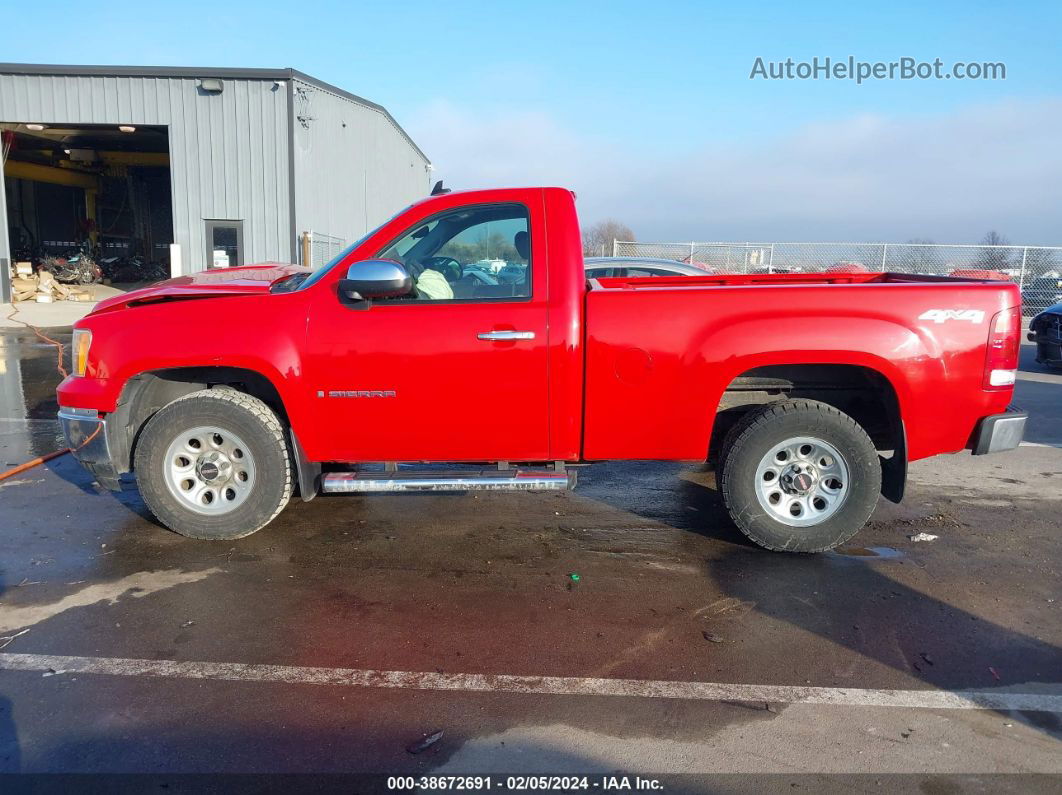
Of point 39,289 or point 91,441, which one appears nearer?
point 91,441

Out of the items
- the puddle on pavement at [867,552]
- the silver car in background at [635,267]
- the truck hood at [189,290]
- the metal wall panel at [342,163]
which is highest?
the metal wall panel at [342,163]

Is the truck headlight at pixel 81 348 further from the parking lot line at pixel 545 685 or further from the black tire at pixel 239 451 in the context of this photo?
the parking lot line at pixel 545 685

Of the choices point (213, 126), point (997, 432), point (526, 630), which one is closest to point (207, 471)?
point (526, 630)

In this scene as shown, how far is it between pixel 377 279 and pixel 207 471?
166cm

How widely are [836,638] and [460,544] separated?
2.25 m

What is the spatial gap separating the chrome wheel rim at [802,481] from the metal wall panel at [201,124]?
1853 cm

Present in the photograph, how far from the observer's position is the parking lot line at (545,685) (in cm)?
304

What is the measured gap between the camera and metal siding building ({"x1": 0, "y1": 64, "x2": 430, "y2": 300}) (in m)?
19.8

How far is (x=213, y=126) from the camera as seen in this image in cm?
2005

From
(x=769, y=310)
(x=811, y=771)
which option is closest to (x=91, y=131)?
(x=769, y=310)

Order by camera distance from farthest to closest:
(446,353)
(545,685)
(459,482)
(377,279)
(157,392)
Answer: (157,392), (459,482), (446,353), (377,279), (545,685)

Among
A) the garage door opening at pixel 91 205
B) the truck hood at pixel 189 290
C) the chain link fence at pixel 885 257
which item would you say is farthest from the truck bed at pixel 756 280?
the garage door opening at pixel 91 205

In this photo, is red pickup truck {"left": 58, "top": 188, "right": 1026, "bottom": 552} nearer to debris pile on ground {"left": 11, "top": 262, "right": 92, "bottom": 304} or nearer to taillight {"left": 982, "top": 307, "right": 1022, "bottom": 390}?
taillight {"left": 982, "top": 307, "right": 1022, "bottom": 390}

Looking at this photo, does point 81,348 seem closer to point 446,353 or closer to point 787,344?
point 446,353
